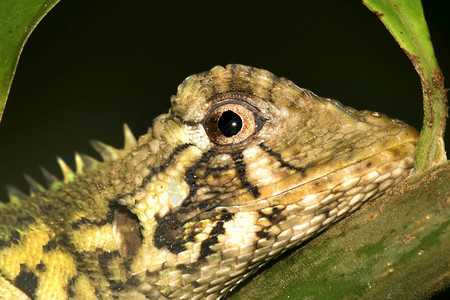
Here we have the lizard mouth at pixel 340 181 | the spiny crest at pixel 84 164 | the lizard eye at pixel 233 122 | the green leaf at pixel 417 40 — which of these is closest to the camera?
the green leaf at pixel 417 40

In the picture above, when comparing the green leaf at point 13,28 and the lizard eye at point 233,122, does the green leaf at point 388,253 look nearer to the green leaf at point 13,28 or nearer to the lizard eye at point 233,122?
the lizard eye at point 233,122

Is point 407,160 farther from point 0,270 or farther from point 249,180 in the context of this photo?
point 0,270

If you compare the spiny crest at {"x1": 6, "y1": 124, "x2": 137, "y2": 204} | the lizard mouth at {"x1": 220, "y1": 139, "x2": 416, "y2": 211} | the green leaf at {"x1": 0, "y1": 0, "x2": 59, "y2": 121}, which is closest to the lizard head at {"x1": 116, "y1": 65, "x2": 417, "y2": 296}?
the lizard mouth at {"x1": 220, "y1": 139, "x2": 416, "y2": 211}

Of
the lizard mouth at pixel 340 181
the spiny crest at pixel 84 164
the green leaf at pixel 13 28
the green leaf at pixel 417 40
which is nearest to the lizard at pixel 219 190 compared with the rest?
the lizard mouth at pixel 340 181

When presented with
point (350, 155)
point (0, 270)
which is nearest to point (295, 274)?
point (350, 155)

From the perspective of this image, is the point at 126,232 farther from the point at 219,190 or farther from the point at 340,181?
the point at 340,181
